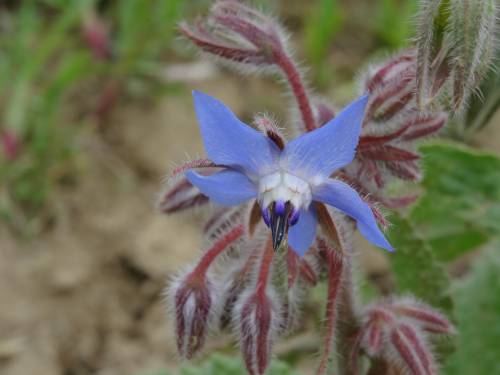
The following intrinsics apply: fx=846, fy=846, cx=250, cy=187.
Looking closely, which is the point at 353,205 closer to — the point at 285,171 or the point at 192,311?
the point at 285,171

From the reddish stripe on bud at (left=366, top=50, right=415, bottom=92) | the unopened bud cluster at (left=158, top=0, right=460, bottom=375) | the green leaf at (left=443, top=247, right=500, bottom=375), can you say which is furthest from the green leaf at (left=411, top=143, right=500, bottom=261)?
the reddish stripe on bud at (left=366, top=50, right=415, bottom=92)

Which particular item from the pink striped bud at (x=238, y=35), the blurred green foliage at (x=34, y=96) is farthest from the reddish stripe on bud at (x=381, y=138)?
the blurred green foliage at (x=34, y=96)

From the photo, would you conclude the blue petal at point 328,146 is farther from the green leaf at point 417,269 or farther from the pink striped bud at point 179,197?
the green leaf at point 417,269

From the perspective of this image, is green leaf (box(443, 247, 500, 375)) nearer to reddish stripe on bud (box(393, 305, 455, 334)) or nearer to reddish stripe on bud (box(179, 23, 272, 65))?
reddish stripe on bud (box(393, 305, 455, 334))

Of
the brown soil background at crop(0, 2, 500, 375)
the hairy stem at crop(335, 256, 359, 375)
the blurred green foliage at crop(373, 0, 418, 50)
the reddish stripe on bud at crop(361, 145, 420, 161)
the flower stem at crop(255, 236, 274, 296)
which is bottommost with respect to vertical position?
the brown soil background at crop(0, 2, 500, 375)

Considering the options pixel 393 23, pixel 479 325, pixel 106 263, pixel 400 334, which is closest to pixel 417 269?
pixel 479 325

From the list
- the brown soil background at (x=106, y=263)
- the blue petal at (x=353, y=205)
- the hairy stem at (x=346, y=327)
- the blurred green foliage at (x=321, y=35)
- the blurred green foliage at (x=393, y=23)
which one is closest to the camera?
the blue petal at (x=353, y=205)
